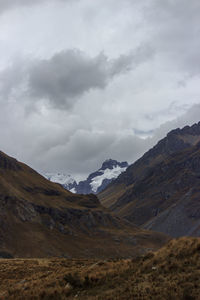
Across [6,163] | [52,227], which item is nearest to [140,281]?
[52,227]

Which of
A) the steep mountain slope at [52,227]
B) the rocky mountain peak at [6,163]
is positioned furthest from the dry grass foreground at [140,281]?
the rocky mountain peak at [6,163]

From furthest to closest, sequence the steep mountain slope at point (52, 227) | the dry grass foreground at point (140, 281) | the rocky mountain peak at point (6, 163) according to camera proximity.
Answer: the rocky mountain peak at point (6, 163) → the steep mountain slope at point (52, 227) → the dry grass foreground at point (140, 281)

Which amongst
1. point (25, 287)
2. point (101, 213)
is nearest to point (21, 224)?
point (101, 213)

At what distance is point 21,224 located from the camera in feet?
472

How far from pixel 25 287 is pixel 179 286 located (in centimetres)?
1248

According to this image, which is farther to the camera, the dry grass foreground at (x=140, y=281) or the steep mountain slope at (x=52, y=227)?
the steep mountain slope at (x=52, y=227)

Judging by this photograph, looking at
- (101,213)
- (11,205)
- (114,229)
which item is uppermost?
(11,205)

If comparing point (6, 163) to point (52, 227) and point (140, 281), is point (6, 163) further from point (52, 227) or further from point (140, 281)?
point (140, 281)

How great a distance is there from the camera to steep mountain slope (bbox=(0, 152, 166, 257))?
133 meters

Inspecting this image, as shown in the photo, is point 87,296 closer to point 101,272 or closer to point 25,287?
point 101,272

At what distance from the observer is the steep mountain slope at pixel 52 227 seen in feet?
435

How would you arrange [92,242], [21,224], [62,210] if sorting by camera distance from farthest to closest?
[62,210]
[92,242]
[21,224]

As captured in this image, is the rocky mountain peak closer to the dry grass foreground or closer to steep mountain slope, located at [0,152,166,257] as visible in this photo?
steep mountain slope, located at [0,152,166,257]

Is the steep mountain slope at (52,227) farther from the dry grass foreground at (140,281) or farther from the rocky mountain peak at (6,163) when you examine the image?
the dry grass foreground at (140,281)
